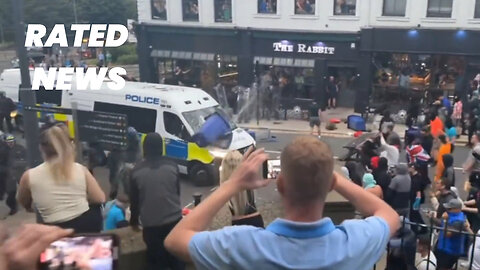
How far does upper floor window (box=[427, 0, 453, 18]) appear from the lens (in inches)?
878

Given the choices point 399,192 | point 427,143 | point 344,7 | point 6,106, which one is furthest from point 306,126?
point 399,192

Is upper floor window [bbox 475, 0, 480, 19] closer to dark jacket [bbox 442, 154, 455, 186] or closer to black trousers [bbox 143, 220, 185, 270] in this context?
dark jacket [bbox 442, 154, 455, 186]

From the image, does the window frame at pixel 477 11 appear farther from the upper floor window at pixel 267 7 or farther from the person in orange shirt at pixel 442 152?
the person in orange shirt at pixel 442 152

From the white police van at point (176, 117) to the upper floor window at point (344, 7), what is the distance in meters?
10.5

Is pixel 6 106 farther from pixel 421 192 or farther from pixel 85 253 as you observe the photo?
pixel 85 253

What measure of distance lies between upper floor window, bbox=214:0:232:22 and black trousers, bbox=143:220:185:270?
23531 mm

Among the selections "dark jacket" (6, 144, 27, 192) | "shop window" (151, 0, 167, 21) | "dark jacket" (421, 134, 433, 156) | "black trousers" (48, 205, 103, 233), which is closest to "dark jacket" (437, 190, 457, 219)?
"black trousers" (48, 205, 103, 233)

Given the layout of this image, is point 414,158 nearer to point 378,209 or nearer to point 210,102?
point 210,102

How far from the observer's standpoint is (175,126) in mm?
15047

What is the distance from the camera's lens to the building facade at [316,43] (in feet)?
74.0

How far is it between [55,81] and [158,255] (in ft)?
55.1

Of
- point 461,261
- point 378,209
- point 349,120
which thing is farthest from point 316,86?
point 378,209

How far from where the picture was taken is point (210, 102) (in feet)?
52.6

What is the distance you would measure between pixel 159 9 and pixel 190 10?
1.87 metres
